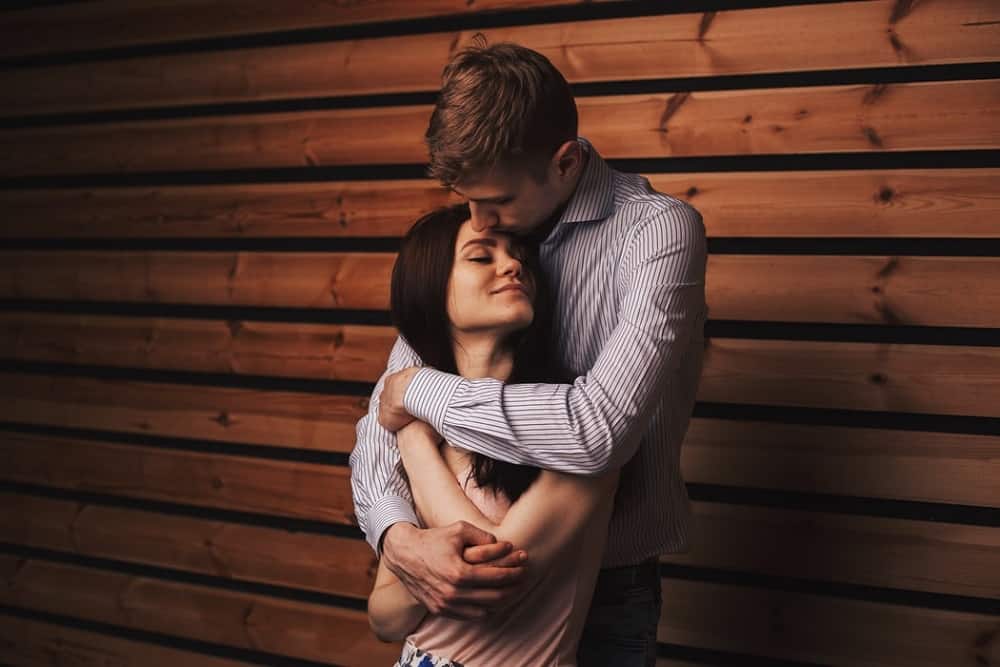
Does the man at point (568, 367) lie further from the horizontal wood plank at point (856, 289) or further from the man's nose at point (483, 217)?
the horizontal wood plank at point (856, 289)

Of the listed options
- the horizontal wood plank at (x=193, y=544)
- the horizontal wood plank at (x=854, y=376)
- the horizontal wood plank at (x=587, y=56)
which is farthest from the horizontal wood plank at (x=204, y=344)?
the horizontal wood plank at (x=854, y=376)

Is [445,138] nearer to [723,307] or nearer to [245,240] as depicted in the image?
[723,307]

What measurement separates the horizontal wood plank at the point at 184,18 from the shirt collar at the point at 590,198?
3.80 ft

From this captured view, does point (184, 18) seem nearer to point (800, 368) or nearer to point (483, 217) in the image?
point (483, 217)

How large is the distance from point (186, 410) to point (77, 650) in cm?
119

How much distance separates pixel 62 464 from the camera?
420 centimetres

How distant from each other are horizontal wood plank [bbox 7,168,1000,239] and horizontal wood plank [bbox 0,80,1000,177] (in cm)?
9

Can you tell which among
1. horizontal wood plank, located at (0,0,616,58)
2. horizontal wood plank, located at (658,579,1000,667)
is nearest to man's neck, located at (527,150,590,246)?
horizontal wood plank, located at (0,0,616,58)

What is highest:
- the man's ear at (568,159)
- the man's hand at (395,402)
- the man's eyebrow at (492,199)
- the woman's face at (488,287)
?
the man's ear at (568,159)

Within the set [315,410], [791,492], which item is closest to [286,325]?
[315,410]

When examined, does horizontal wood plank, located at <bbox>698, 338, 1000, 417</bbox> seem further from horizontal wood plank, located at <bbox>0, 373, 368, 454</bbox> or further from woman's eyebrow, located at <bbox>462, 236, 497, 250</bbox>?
horizontal wood plank, located at <bbox>0, 373, 368, 454</bbox>

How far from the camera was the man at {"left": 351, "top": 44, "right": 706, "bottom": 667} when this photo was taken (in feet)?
5.96

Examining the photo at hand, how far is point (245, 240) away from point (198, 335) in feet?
1.37

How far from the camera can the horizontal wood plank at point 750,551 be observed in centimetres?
268
